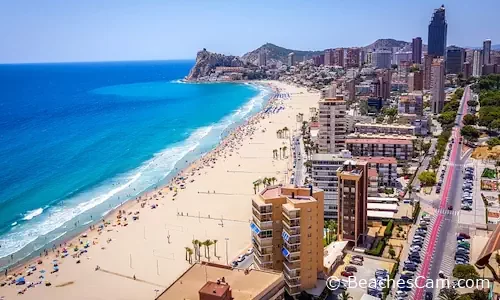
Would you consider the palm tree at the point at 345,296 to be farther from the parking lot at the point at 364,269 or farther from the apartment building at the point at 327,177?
the apartment building at the point at 327,177

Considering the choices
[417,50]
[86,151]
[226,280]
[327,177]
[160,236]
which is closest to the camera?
[226,280]

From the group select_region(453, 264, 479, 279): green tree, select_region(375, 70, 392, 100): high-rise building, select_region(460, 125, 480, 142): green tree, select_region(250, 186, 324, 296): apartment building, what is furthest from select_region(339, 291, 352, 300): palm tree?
select_region(375, 70, 392, 100): high-rise building

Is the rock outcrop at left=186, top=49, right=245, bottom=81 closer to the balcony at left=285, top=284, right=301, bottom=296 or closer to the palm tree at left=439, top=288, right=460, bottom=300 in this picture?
the balcony at left=285, top=284, right=301, bottom=296

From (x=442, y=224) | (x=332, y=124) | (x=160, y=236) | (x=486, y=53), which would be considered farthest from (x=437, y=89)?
(x=486, y=53)

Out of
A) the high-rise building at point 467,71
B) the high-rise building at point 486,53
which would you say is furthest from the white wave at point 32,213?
the high-rise building at point 486,53

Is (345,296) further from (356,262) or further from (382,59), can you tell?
(382,59)

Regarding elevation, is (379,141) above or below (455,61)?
below

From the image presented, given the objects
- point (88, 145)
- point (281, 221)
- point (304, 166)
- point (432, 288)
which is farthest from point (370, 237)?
point (88, 145)
